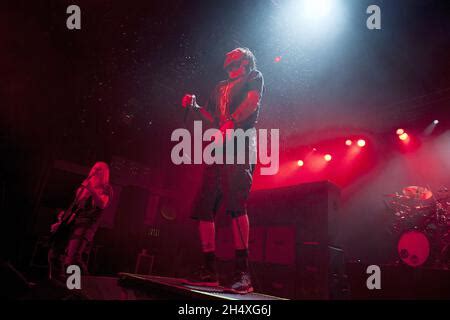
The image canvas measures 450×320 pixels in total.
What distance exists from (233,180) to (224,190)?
12 cm

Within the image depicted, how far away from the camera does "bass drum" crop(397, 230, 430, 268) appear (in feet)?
18.3

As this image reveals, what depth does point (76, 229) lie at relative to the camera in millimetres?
4586

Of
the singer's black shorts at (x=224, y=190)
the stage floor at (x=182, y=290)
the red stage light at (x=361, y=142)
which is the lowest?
the stage floor at (x=182, y=290)

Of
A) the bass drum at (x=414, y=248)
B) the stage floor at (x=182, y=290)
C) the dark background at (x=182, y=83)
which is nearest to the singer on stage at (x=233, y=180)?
the stage floor at (x=182, y=290)

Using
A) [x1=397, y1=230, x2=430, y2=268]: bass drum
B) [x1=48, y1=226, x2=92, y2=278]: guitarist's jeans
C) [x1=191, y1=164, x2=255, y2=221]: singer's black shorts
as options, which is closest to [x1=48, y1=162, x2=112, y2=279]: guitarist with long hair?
[x1=48, y1=226, x2=92, y2=278]: guitarist's jeans

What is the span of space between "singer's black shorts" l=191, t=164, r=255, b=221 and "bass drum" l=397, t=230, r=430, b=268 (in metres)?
4.55

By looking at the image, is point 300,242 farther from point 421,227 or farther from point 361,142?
point 361,142

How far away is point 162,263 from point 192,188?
2036mm

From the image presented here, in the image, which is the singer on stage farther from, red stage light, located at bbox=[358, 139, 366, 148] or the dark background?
red stage light, located at bbox=[358, 139, 366, 148]

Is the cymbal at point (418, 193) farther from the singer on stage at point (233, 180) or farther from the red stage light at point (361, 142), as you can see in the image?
the singer on stage at point (233, 180)

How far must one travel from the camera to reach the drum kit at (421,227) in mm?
5525

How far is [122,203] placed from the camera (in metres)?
7.95

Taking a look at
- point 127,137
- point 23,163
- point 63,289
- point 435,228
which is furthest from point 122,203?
point 435,228

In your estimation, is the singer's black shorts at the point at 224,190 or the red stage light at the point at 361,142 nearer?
the singer's black shorts at the point at 224,190
